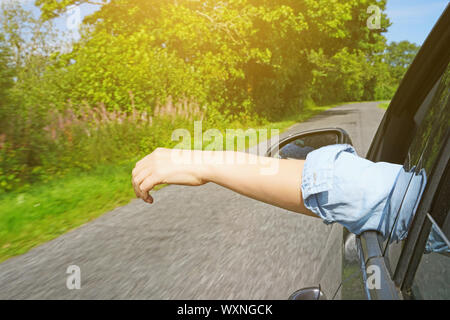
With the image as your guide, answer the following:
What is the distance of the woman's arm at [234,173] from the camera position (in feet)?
3.47

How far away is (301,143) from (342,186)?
3.47ft

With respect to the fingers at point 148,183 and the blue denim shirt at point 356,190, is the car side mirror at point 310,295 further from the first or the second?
the fingers at point 148,183

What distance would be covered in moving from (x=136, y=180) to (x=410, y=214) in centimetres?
81

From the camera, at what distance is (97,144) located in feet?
27.9

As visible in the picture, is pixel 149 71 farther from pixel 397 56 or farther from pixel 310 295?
pixel 397 56

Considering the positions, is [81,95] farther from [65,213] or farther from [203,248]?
[203,248]

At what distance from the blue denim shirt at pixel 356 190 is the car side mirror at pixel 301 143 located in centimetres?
89

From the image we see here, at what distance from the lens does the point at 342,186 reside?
3.28 feet

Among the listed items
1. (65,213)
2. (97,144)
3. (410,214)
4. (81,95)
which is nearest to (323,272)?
(410,214)

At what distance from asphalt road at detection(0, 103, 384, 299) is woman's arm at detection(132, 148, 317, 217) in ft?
5.43

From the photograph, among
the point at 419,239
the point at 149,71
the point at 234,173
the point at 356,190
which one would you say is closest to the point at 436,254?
the point at 419,239

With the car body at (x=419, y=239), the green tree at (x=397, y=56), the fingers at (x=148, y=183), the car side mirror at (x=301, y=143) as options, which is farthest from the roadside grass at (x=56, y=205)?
the green tree at (x=397, y=56)

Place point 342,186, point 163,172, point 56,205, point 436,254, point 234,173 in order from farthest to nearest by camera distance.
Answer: point 56,205 < point 163,172 < point 234,173 < point 342,186 < point 436,254

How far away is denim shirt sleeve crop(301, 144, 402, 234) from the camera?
1.00m
